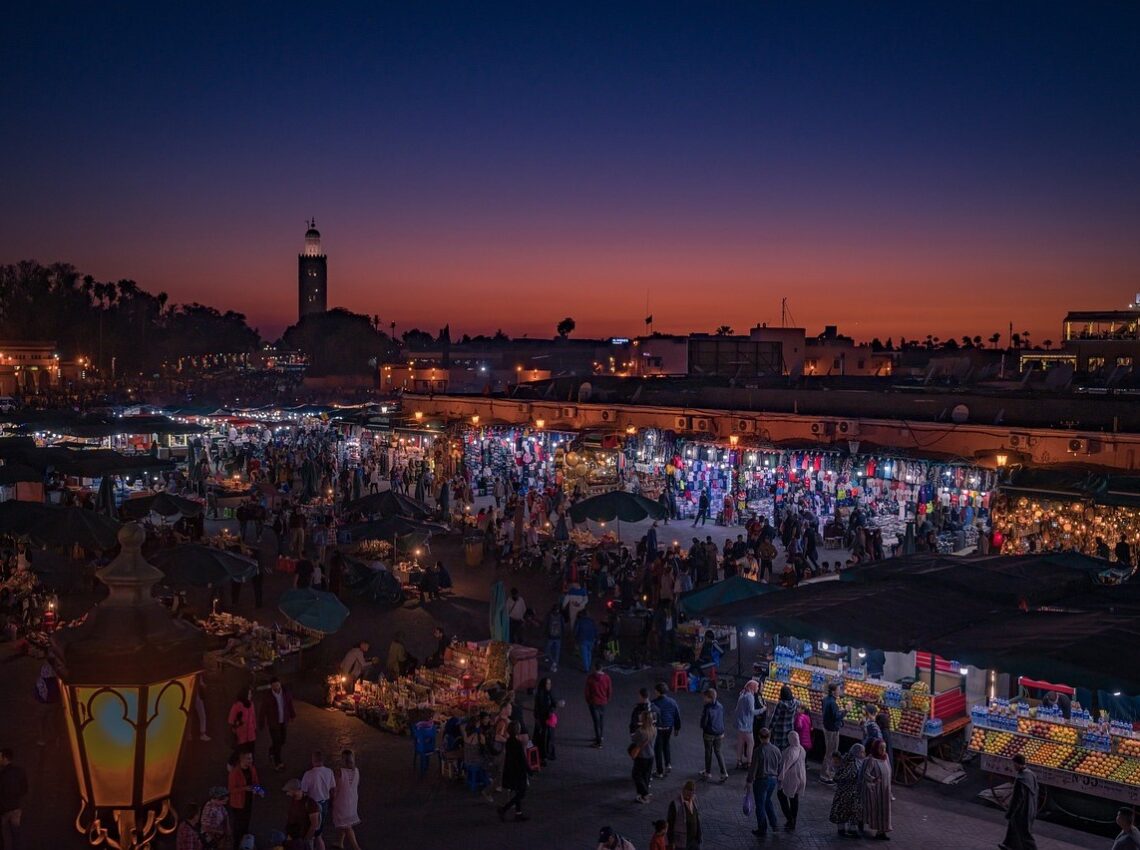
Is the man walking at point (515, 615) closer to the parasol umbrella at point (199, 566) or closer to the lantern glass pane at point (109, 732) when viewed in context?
the parasol umbrella at point (199, 566)

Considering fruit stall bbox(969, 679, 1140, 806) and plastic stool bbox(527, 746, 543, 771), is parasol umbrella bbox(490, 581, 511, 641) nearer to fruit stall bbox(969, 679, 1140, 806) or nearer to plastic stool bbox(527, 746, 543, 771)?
plastic stool bbox(527, 746, 543, 771)

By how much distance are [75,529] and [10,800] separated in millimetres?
10470

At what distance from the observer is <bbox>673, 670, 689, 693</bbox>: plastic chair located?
13961mm

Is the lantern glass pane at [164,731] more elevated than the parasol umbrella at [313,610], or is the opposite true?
the lantern glass pane at [164,731]

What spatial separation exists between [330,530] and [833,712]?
14737 mm

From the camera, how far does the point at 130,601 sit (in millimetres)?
3555

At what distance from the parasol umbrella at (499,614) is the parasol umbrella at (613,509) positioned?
5.98 meters

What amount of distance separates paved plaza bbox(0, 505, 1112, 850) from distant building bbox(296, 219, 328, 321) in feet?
476

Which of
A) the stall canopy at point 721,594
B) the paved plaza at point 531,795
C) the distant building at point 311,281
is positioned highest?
the distant building at point 311,281

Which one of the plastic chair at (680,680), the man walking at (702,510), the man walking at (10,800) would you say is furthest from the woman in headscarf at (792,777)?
the man walking at (702,510)

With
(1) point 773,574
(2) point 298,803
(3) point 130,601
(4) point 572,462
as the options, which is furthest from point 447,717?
(4) point 572,462

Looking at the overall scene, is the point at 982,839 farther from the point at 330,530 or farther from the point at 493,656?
the point at 330,530

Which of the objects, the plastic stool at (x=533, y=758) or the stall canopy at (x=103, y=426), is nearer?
the plastic stool at (x=533, y=758)

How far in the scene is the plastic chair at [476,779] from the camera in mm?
10742
